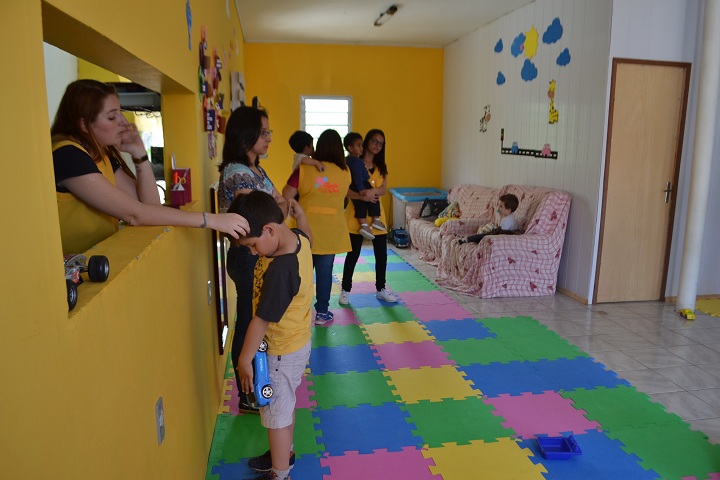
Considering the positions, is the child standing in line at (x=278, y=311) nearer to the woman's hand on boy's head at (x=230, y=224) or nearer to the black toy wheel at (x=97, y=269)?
the woman's hand on boy's head at (x=230, y=224)

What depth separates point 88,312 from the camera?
0.93 metres

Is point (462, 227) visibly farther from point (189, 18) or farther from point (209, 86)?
point (189, 18)

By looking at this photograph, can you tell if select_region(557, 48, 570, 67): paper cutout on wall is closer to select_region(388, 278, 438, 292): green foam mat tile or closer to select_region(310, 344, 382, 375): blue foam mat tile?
select_region(388, 278, 438, 292): green foam mat tile

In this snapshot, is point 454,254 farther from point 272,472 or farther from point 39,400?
point 39,400

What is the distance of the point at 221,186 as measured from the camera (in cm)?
256

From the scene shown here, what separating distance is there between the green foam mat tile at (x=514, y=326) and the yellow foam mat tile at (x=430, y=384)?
828mm

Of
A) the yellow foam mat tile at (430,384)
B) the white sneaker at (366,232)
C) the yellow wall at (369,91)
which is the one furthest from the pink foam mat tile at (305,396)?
the yellow wall at (369,91)

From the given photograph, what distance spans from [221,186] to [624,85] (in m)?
3.66

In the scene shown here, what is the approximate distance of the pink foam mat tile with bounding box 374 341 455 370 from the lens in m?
3.47

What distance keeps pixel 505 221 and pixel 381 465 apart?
341cm

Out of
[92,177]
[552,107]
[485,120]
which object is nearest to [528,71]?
[552,107]

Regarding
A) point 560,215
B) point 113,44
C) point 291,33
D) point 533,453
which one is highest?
point 291,33

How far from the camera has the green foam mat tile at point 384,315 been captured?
14.2 feet

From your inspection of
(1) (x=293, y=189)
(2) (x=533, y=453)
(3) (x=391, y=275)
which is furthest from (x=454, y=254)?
(2) (x=533, y=453)
